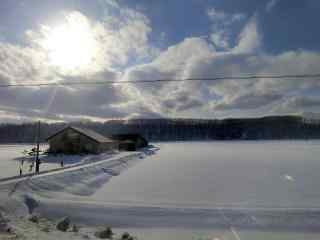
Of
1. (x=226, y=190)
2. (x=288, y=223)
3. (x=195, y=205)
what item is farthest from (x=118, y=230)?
(x=226, y=190)

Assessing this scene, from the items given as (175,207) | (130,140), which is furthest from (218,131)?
(175,207)

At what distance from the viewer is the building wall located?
108 ft

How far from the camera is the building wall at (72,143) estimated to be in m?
32.8

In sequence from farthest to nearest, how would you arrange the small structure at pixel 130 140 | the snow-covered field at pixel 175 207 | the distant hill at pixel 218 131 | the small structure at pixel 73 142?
the distant hill at pixel 218 131 < the small structure at pixel 130 140 < the small structure at pixel 73 142 < the snow-covered field at pixel 175 207

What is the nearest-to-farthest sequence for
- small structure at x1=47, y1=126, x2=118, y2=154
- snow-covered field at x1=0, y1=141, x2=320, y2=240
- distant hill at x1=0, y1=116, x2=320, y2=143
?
snow-covered field at x1=0, y1=141, x2=320, y2=240, small structure at x1=47, y1=126, x2=118, y2=154, distant hill at x1=0, y1=116, x2=320, y2=143

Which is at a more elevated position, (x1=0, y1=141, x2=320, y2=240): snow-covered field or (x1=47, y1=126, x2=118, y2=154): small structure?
(x1=47, y1=126, x2=118, y2=154): small structure

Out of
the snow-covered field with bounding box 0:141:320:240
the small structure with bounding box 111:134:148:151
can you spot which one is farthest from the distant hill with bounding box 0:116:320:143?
the snow-covered field with bounding box 0:141:320:240

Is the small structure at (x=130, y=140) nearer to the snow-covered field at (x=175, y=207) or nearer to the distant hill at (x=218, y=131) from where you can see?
the snow-covered field at (x=175, y=207)

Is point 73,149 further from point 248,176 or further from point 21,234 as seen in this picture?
point 21,234

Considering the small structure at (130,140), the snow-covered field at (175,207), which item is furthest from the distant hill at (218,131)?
the snow-covered field at (175,207)

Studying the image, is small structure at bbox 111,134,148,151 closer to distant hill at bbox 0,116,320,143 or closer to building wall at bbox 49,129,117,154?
building wall at bbox 49,129,117,154

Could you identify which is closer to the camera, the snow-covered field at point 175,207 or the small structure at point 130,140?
the snow-covered field at point 175,207

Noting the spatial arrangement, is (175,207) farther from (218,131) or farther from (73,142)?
(218,131)

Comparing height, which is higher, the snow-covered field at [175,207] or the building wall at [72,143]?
the building wall at [72,143]
